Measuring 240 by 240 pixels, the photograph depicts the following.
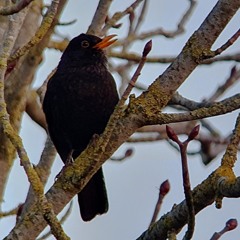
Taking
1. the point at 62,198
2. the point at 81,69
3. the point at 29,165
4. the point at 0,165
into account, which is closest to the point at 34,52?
the point at 81,69

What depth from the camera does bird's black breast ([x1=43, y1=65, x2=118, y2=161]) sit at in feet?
15.1

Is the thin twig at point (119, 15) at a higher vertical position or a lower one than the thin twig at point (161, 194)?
higher

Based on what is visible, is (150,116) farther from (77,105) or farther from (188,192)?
(77,105)

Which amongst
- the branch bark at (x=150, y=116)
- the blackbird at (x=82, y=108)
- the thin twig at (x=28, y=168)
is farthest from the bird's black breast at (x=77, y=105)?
the thin twig at (x=28, y=168)

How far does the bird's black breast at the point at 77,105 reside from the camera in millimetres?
4594

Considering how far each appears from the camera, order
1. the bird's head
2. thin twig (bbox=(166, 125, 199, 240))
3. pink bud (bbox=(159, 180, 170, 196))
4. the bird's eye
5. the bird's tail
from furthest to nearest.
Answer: the bird's eye → the bird's head → the bird's tail → pink bud (bbox=(159, 180, 170, 196)) → thin twig (bbox=(166, 125, 199, 240))

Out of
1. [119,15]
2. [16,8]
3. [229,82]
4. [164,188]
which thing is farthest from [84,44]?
[16,8]

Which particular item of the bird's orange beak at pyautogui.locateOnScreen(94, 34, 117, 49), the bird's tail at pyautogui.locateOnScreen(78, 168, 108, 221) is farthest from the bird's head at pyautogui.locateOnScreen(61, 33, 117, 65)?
the bird's tail at pyautogui.locateOnScreen(78, 168, 108, 221)

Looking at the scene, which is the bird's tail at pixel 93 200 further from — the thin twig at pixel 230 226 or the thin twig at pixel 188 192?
the thin twig at pixel 188 192

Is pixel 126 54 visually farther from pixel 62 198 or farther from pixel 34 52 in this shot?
pixel 62 198

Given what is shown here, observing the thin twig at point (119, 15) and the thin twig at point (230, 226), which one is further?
the thin twig at point (119, 15)

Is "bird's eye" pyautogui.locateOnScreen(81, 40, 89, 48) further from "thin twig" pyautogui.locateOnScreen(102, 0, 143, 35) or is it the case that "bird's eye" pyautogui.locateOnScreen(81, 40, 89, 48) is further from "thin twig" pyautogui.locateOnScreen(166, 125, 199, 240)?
"thin twig" pyautogui.locateOnScreen(166, 125, 199, 240)

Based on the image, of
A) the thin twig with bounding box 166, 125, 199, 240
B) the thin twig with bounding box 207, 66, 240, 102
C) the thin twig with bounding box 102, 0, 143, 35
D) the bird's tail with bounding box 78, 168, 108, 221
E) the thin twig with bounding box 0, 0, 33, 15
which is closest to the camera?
the thin twig with bounding box 166, 125, 199, 240

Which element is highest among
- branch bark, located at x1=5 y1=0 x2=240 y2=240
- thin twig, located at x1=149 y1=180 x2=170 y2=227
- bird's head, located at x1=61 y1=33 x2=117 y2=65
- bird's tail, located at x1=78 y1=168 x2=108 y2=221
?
bird's head, located at x1=61 y1=33 x2=117 y2=65
